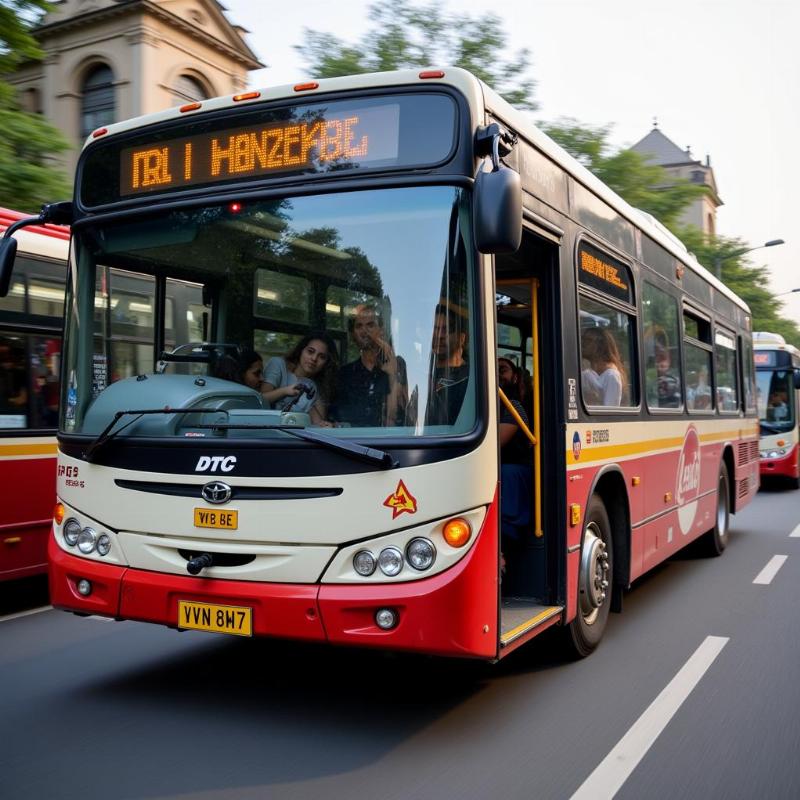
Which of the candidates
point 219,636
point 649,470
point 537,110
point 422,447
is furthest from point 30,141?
point 537,110

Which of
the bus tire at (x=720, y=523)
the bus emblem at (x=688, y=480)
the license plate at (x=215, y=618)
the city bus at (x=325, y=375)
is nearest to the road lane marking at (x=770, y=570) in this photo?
the bus tire at (x=720, y=523)

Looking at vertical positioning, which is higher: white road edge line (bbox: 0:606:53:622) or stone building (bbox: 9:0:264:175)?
stone building (bbox: 9:0:264:175)

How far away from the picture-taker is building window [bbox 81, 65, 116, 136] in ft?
79.6

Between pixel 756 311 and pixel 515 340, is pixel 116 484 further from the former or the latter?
pixel 756 311

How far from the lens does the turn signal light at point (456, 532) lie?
4141mm

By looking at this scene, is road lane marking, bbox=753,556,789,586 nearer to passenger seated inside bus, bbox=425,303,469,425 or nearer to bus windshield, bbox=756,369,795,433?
passenger seated inside bus, bbox=425,303,469,425

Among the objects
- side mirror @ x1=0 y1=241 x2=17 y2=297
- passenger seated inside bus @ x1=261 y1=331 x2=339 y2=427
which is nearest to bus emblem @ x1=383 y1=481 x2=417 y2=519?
passenger seated inside bus @ x1=261 y1=331 x2=339 y2=427

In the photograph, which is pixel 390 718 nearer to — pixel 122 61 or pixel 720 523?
pixel 720 523

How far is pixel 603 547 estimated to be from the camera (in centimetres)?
604

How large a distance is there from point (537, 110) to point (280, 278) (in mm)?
18923

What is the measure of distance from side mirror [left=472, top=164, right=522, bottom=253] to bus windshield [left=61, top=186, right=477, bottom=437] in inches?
9.5

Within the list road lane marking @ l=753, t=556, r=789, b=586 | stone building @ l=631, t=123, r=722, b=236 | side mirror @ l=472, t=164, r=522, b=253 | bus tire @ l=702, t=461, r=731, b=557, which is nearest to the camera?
side mirror @ l=472, t=164, r=522, b=253

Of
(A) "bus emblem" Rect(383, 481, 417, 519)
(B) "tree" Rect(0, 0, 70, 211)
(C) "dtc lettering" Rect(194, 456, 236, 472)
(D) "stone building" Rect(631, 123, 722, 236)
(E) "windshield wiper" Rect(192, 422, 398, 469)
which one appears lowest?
(A) "bus emblem" Rect(383, 481, 417, 519)

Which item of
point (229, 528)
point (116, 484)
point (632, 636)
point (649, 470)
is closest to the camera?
point (229, 528)
